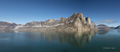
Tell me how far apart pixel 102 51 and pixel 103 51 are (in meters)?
0.44

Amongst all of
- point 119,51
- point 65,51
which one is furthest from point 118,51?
point 65,51

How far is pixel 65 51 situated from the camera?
94.5ft

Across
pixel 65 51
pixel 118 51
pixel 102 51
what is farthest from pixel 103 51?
pixel 65 51

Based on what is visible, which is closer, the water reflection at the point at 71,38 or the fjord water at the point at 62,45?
the fjord water at the point at 62,45

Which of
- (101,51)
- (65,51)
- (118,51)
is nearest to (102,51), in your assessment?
(101,51)

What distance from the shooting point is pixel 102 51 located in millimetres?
27484

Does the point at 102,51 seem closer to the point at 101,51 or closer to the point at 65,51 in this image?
the point at 101,51

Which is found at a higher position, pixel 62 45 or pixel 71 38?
pixel 71 38

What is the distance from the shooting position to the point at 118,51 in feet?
89.2

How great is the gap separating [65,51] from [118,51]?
77.3ft

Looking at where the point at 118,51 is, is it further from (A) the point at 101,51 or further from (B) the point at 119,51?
(A) the point at 101,51

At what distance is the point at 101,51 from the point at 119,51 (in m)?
7.77

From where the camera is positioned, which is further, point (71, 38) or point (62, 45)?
point (71, 38)

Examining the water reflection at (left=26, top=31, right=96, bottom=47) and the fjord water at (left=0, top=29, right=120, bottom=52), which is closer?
the fjord water at (left=0, top=29, right=120, bottom=52)
